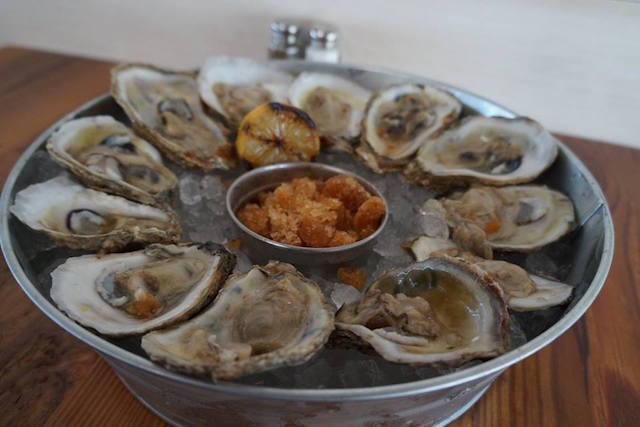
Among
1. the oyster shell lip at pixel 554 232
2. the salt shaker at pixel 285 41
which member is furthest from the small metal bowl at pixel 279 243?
the salt shaker at pixel 285 41

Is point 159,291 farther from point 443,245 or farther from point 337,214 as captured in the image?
point 443,245

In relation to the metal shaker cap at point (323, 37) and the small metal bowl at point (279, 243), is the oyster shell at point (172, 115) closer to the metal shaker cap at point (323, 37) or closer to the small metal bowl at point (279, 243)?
the small metal bowl at point (279, 243)

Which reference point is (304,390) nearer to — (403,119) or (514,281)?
(514,281)

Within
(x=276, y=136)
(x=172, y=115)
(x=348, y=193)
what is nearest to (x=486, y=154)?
(x=348, y=193)

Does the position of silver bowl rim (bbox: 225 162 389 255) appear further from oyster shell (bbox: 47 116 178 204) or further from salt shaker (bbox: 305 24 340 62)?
salt shaker (bbox: 305 24 340 62)

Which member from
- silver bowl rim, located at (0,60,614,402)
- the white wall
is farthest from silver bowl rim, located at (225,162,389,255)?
the white wall

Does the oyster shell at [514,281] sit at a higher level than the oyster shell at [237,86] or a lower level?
lower
